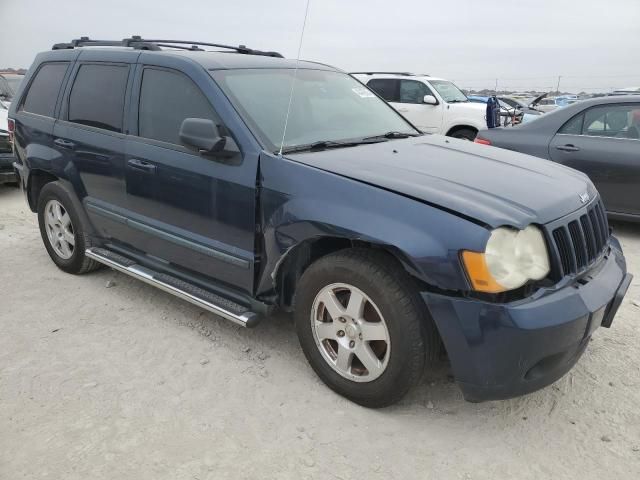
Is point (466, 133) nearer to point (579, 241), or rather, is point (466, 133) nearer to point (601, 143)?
point (601, 143)

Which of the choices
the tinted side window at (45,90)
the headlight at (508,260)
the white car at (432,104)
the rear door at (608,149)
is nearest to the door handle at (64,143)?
the tinted side window at (45,90)

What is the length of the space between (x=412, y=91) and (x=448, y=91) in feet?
2.70

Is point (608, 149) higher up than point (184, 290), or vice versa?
point (608, 149)

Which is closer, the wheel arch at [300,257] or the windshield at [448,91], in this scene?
the wheel arch at [300,257]

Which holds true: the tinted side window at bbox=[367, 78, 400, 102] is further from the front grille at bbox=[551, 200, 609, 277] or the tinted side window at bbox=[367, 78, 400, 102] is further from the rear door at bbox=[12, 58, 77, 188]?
the front grille at bbox=[551, 200, 609, 277]

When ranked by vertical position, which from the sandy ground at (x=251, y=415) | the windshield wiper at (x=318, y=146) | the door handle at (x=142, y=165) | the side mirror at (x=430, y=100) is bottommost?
the sandy ground at (x=251, y=415)

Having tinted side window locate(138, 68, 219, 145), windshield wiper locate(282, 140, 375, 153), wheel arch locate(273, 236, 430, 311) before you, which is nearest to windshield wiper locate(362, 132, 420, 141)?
windshield wiper locate(282, 140, 375, 153)

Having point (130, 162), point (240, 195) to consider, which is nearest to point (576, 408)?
point (240, 195)

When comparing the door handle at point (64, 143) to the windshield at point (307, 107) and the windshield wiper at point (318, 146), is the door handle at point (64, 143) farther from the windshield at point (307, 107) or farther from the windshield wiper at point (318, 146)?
the windshield wiper at point (318, 146)

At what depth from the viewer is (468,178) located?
2.79 metres

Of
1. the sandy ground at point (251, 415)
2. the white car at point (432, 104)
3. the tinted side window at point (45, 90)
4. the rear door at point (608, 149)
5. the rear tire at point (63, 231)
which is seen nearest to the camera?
the sandy ground at point (251, 415)

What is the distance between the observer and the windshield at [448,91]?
11.8 m

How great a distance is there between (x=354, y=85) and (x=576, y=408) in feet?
8.55

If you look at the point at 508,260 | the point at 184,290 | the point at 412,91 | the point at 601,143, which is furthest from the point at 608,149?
the point at 412,91
